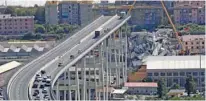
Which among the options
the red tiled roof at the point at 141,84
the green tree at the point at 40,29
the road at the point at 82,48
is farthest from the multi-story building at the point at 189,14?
the red tiled roof at the point at 141,84

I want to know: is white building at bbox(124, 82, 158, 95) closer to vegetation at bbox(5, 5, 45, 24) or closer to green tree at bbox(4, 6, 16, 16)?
vegetation at bbox(5, 5, 45, 24)

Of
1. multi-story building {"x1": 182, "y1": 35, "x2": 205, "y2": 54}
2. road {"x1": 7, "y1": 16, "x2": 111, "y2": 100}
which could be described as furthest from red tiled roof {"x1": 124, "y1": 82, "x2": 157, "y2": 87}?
multi-story building {"x1": 182, "y1": 35, "x2": 205, "y2": 54}

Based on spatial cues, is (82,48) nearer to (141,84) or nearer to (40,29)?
(141,84)

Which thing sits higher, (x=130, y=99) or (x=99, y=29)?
(x=99, y=29)

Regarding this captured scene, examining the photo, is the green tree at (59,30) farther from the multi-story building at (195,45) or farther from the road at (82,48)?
the road at (82,48)

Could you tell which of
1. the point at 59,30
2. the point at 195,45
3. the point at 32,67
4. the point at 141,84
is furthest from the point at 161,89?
the point at 59,30

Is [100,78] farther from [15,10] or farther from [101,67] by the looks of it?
[15,10]

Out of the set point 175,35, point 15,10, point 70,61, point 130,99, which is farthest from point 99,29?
point 15,10
